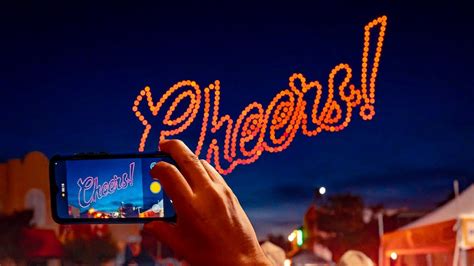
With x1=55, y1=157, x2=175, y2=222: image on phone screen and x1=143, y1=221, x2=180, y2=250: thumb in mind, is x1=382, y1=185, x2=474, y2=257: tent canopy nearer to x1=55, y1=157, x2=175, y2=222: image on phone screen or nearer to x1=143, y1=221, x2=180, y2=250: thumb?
x1=55, y1=157, x2=175, y2=222: image on phone screen

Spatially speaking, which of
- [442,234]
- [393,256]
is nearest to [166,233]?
[442,234]

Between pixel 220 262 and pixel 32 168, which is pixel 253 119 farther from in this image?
pixel 220 262

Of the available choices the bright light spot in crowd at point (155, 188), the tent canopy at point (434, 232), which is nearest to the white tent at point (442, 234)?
the tent canopy at point (434, 232)

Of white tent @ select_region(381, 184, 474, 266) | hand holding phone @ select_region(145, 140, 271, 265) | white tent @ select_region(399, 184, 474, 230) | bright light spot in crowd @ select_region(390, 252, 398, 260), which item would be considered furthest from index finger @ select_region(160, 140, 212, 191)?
bright light spot in crowd @ select_region(390, 252, 398, 260)

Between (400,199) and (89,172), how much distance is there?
12.5 feet

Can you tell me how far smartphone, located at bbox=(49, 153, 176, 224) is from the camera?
2.39 feet

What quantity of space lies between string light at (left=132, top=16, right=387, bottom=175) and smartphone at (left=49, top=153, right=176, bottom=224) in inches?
115

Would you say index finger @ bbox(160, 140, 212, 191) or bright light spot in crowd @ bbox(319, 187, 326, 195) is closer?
index finger @ bbox(160, 140, 212, 191)

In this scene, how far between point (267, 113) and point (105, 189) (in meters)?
3.05

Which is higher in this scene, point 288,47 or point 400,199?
point 288,47

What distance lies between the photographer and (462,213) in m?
3.77

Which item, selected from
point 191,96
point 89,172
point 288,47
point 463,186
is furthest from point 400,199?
point 89,172

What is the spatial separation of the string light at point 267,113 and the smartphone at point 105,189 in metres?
2.92

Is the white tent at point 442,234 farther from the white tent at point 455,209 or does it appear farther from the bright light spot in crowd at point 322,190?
the bright light spot in crowd at point 322,190
